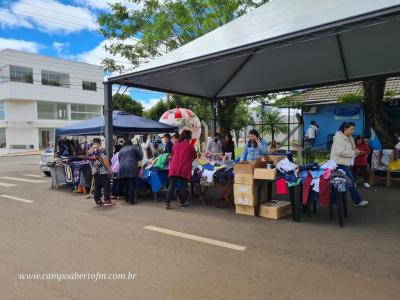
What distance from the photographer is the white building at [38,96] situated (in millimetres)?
34750

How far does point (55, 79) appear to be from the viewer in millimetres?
38969

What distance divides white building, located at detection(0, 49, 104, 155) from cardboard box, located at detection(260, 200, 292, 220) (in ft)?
105

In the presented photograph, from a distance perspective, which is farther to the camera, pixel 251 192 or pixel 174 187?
pixel 174 187

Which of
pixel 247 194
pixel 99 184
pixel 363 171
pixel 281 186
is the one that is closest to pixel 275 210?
pixel 281 186

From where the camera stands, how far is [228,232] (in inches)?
222

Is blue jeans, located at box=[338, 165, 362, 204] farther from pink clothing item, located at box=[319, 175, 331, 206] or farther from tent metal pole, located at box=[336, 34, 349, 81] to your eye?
tent metal pole, located at box=[336, 34, 349, 81]

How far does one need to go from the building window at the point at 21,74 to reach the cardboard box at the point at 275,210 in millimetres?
35752

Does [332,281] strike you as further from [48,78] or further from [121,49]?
[48,78]

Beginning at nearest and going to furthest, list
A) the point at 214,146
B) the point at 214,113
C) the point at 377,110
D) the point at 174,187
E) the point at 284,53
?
the point at 174,187
the point at 284,53
the point at 214,146
the point at 377,110
the point at 214,113

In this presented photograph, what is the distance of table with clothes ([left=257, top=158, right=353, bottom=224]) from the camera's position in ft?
19.1

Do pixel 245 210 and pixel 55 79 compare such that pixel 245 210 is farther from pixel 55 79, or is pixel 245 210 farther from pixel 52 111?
pixel 52 111

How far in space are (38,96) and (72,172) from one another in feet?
101

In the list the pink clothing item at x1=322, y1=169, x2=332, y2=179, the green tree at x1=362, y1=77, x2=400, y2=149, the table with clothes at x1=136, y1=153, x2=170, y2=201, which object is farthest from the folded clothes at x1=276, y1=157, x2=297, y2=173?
the green tree at x1=362, y1=77, x2=400, y2=149

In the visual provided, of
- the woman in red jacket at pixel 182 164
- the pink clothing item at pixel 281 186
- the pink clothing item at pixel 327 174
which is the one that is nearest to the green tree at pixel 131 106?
the woman in red jacket at pixel 182 164
